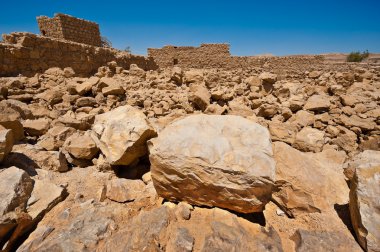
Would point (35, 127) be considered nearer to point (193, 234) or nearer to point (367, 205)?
point (193, 234)

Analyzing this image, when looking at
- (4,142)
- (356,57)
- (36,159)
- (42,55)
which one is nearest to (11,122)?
(36,159)

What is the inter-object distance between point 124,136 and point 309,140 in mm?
2954

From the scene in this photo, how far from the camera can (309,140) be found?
3541 millimetres

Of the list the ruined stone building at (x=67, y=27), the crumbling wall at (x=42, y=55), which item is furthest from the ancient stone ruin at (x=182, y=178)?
the ruined stone building at (x=67, y=27)

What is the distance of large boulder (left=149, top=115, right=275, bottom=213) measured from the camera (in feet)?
6.11

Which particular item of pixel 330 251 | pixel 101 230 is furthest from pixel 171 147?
pixel 330 251

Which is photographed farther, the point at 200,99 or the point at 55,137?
the point at 200,99

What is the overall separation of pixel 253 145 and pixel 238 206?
593 mm

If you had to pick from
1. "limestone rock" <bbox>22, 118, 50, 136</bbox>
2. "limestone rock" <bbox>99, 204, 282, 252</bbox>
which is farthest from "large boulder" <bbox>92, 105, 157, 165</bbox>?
"limestone rock" <bbox>22, 118, 50, 136</bbox>

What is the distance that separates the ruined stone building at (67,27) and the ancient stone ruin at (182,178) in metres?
4.40

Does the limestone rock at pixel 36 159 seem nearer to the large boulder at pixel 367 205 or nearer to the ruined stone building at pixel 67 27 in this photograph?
the large boulder at pixel 367 205

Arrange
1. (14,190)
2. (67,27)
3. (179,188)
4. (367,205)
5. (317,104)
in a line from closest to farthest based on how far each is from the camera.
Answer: (367,205), (14,190), (179,188), (317,104), (67,27)

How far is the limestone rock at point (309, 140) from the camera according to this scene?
11.4 ft

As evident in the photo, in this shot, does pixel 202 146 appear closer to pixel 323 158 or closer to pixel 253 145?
pixel 253 145
